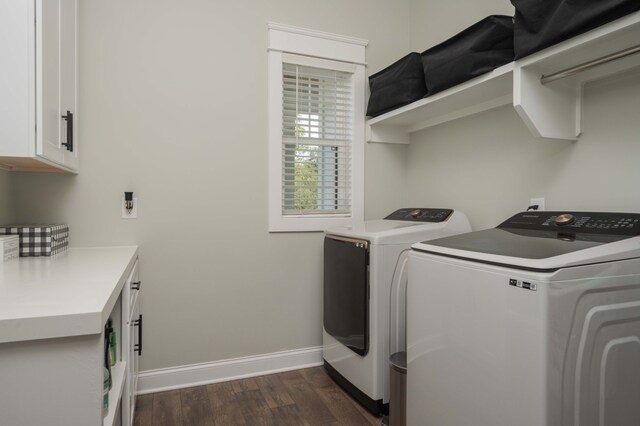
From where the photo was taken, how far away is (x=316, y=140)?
2695 mm

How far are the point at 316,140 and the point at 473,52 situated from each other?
1210 mm

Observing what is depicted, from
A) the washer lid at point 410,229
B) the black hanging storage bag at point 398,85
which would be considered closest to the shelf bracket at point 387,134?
the black hanging storage bag at point 398,85

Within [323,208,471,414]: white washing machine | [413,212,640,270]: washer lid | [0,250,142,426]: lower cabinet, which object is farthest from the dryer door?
[0,250,142,426]: lower cabinet

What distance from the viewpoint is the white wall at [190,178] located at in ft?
7.09

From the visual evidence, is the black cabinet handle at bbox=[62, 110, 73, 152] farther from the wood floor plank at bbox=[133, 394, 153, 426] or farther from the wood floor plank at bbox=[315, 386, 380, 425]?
the wood floor plank at bbox=[315, 386, 380, 425]

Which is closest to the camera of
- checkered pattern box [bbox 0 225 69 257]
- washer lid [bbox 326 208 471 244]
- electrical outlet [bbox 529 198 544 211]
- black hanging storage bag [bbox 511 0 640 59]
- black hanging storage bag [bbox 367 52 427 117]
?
black hanging storage bag [bbox 511 0 640 59]

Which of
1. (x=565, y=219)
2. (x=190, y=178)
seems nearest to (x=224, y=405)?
(x=190, y=178)

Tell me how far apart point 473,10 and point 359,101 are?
0.90 meters

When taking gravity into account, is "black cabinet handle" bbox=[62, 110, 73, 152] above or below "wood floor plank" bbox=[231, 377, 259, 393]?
above

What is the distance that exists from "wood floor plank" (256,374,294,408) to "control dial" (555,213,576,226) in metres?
1.66

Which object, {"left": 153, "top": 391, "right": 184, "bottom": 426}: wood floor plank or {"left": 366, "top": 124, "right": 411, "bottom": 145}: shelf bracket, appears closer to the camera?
{"left": 153, "top": 391, "right": 184, "bottom": 426}: wood floor plank

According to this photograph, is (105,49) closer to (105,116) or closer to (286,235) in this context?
(105,116)

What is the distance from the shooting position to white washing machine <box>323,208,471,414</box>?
6.56 feet

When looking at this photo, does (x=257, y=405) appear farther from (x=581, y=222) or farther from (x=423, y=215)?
(x=581, y=222)
